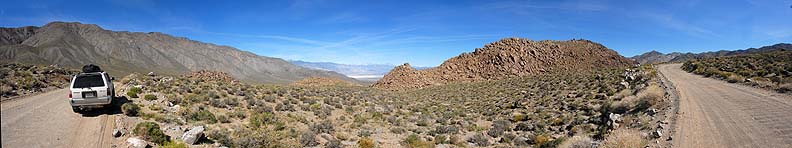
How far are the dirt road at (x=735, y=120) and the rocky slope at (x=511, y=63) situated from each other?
37.5m

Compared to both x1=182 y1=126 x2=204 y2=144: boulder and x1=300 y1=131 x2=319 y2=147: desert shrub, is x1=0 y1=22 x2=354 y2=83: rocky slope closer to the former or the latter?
x1=300 y1=131 x2=319 y2=147: desert shrub

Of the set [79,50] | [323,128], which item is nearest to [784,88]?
[323,128]

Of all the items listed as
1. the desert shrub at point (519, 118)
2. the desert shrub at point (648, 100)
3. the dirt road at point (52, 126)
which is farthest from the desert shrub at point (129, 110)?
the desert shrub at point (648, 100)

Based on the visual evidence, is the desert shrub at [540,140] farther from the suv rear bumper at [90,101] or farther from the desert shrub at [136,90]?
the desert shrub at [136,90]

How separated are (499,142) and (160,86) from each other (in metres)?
18.6

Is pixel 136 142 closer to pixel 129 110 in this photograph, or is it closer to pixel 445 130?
pixel 129 110

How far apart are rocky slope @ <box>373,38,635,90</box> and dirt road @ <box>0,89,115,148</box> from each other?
41.5 m

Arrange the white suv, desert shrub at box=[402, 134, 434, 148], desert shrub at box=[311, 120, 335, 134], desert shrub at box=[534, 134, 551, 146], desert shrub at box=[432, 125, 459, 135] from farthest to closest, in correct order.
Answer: desert shrub at box=[432, 125, 459, 135]
desert shrub at box=[311, 120, 335, 134]
desert shrub at box=[534, 134, 551, 146]
desert shrub at box=[402, 134, 434, 148]
the white suv

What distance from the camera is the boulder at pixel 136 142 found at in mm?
9656

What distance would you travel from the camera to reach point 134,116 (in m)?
13.6

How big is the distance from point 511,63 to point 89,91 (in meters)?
52.8

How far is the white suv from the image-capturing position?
1210 cm

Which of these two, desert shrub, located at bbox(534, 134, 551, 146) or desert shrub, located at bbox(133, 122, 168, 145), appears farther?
desert shrub, located at bbox(534, 134, 551, 146)

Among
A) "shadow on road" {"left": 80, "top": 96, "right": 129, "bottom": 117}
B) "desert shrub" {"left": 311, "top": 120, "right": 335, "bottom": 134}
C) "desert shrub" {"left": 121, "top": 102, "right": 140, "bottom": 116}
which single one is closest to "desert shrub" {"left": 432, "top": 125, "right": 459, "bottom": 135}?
"desert shrub" {"left": 311, "top": 120, "right": 335, "bottom": 134}
